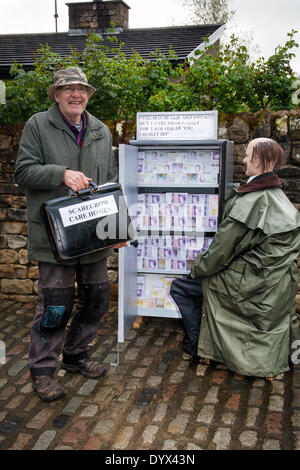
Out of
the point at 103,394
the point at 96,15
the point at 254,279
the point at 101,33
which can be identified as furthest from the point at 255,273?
the point at 96,15

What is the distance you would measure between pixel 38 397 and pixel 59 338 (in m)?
0.45

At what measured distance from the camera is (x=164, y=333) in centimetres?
456

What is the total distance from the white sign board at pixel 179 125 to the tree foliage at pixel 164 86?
116cm

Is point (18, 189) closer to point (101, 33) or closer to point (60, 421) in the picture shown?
point (60, 421)

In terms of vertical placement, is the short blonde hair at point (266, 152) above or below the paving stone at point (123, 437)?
above

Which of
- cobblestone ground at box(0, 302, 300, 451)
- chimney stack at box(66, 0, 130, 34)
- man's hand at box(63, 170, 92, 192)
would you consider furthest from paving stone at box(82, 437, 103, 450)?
chimney stack at box(66, 0, 130, 34)

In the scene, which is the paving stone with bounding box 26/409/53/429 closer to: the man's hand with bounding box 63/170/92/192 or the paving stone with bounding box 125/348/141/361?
the paving stone with bounding box 125/348/141/361

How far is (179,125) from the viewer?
13.2 ft

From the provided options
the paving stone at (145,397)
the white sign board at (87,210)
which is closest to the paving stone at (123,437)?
the paving stone at (145,397)

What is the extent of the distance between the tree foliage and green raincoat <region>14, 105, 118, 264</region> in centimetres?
213

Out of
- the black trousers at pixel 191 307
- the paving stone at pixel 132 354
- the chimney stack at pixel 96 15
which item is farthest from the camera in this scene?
the chimney stack at pixel 96 15

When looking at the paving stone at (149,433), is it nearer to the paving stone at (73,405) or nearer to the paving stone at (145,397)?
the paving stone at (145,397)

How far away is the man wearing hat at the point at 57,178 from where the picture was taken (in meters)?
3.12

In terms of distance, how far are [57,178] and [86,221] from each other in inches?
13.2
